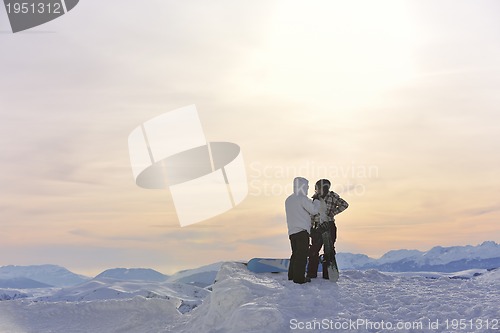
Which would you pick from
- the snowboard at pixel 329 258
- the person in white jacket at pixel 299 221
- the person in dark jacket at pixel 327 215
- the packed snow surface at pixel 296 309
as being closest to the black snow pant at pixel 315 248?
the person in dark jacket at pixel 327 215

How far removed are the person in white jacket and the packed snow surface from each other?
1.91 feet

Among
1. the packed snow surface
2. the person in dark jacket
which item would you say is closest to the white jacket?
the person in dark jacket

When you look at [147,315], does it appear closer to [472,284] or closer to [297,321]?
[297,321]

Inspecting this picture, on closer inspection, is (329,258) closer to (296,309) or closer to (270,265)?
(270,265)

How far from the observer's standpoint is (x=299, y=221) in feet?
44.9

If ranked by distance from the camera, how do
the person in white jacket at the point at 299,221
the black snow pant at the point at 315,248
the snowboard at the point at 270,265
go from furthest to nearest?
the snowboard at the point at 270,265 → the black snow pant at the point at 315,248 → the person in white jacket at the point at 299,221

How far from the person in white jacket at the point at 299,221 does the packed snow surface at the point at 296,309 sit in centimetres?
58

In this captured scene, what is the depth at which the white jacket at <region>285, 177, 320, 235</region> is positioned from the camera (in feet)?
45.0

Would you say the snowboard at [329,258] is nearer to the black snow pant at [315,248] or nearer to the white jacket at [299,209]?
the black snow pant at [315,248]

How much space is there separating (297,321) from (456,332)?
3.13m

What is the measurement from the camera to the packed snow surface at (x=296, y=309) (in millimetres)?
11031

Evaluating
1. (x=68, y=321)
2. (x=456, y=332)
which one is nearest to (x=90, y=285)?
(x=68, y=321)

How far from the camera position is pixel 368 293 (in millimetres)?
13461

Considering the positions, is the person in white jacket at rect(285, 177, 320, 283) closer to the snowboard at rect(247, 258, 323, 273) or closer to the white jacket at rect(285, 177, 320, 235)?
the white jacket at rect(285, 177, 320, 235)
